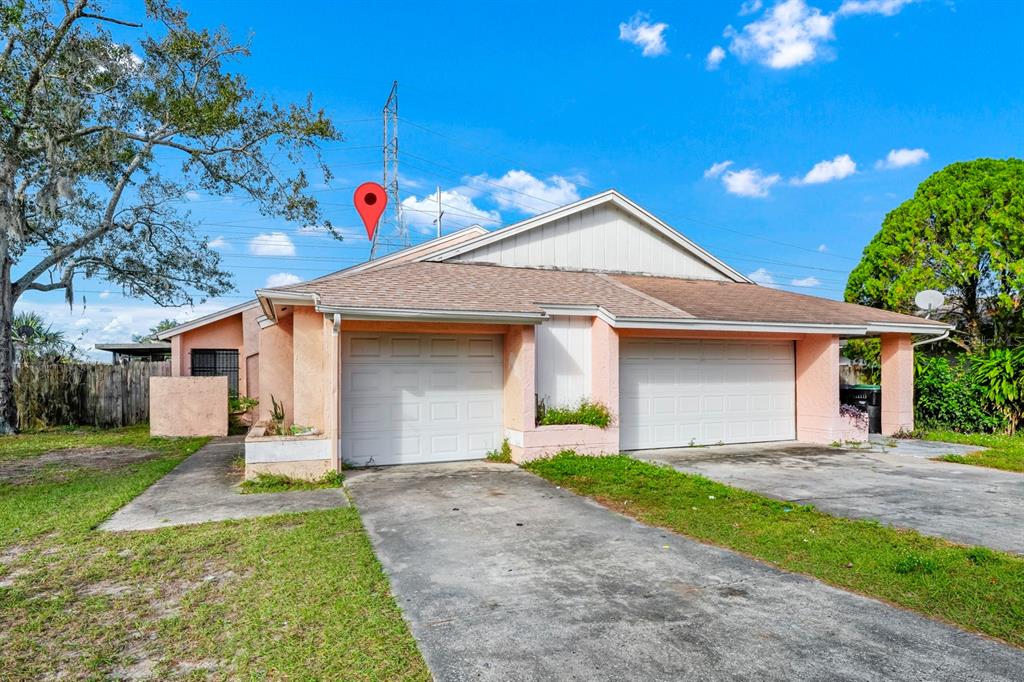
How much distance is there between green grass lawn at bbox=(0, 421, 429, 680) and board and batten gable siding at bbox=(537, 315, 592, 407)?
→ 4.47 metres

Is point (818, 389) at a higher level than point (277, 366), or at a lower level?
lower

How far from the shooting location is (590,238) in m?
12.7

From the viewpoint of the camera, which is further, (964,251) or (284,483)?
(964,251)

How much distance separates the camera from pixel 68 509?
21.5 ft

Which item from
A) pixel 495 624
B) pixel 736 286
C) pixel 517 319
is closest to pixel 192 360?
pixel 517 319

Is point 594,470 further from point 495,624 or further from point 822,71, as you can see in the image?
point 822,71

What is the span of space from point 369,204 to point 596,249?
7666 mm

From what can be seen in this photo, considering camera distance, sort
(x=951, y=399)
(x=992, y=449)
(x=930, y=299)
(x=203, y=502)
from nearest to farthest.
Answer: (x=203, y=502)
(x=992, y=449)
(x=951, y=399)
(x=930, y=299)

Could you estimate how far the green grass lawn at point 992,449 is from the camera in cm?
934

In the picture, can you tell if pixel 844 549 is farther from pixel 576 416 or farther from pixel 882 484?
pixel 576 416

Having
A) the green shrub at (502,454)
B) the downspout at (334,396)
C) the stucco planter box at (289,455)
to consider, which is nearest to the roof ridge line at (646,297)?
the green shrub at (502,454)

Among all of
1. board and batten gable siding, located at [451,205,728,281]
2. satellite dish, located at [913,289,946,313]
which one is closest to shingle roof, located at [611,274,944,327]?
board and batten gable siding, located at [451,205,728,281]

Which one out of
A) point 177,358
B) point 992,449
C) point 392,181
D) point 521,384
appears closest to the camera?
point 521,384

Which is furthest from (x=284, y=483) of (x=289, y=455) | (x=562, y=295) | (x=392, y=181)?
(x=392, y=181)
